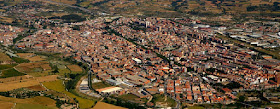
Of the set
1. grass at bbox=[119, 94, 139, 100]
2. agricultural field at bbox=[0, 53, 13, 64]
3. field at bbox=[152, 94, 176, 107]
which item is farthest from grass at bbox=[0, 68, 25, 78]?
field at bbox=[152, 94, 176, 107]

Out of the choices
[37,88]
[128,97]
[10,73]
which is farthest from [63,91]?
[10,73]

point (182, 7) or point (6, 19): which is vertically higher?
point (182, 7)

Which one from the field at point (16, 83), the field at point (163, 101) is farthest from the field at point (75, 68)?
the field at point (163, 101)

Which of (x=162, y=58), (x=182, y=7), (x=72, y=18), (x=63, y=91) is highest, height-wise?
(x=182, y=7)

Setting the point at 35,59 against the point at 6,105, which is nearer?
the point at 6,105

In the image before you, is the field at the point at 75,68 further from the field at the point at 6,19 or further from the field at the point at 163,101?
the field at the point at 6,19

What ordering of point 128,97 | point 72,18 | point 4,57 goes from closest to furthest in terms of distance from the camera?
point 128,97 < point 4,57 < point 72,18

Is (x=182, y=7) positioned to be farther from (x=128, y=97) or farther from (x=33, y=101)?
(x=33, y=101)

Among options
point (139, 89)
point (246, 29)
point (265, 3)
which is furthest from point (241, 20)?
point (139, 89)

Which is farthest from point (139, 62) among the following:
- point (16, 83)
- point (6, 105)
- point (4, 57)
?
point (6, 105)

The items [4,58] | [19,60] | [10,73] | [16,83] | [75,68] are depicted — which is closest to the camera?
[16,83]
